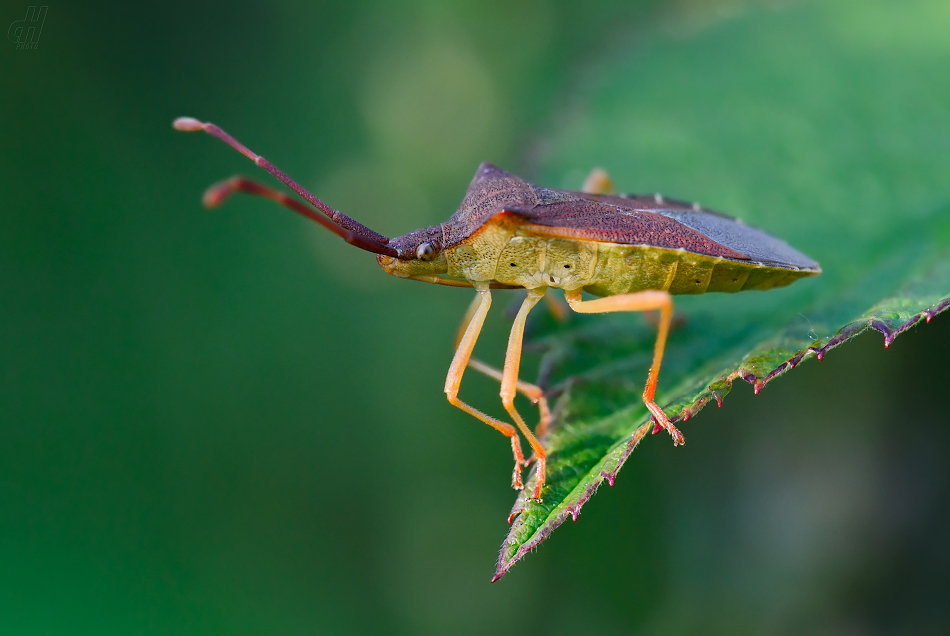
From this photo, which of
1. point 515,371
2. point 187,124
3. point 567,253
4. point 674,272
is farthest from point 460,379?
point 187,124

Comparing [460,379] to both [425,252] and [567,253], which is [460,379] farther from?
[567,253]

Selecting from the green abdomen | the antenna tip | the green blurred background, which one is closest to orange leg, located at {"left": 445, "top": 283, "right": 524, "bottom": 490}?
the green abdomen

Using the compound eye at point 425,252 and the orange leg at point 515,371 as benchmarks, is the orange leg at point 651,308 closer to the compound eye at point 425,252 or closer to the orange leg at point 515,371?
the orange leg at point 515,371

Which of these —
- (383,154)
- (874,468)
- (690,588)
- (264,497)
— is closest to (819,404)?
(874,468)

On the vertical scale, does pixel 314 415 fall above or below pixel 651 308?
below

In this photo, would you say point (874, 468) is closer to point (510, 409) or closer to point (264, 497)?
point (510, 409)

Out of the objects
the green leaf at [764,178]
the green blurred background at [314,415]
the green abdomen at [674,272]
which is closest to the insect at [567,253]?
the green abdomen at [674,272]

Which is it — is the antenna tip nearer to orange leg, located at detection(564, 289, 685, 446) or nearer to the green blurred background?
the green blurred background
